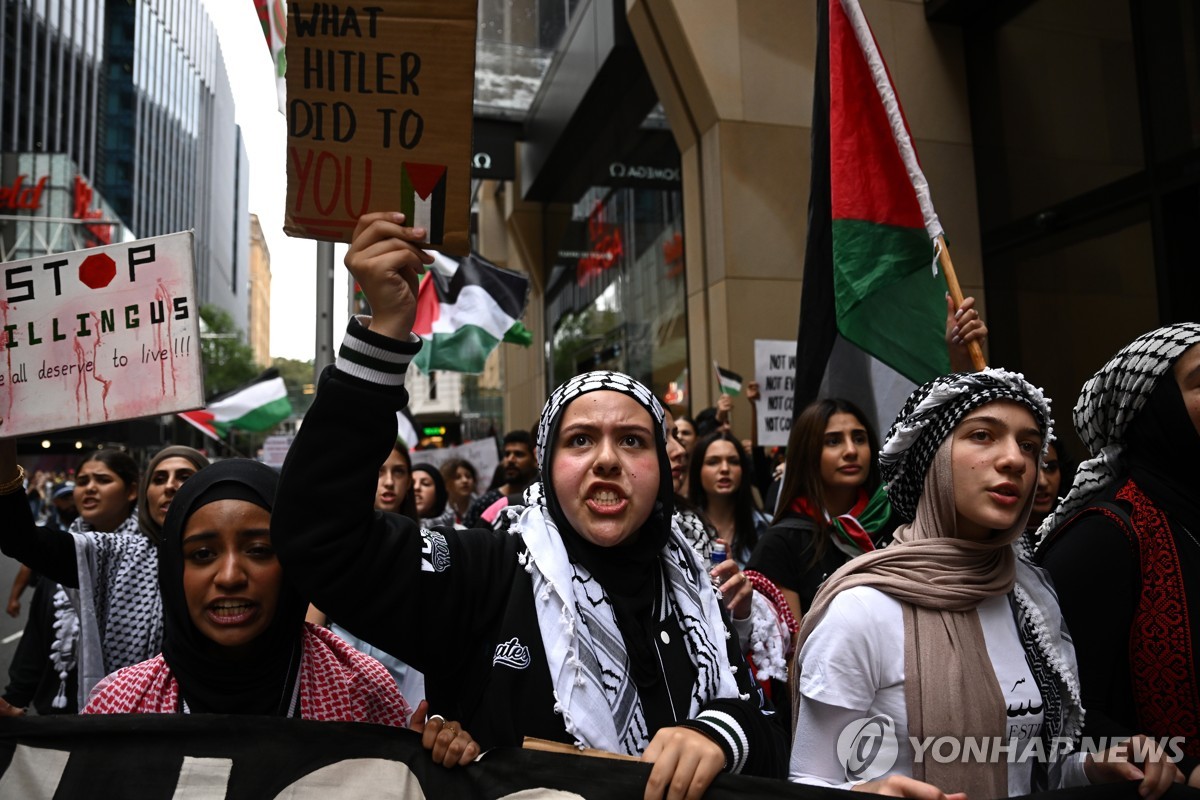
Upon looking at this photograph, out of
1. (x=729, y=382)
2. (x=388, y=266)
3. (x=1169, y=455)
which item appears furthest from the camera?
(x=729, y=382)

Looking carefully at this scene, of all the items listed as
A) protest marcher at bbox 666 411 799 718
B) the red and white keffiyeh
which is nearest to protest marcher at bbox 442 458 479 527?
protest marcher at bbox 666 411 799 718

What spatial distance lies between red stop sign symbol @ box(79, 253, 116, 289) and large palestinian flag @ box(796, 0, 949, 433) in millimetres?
2479

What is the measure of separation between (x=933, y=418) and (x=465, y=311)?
707cm

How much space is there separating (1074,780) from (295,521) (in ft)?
Result: 5.50

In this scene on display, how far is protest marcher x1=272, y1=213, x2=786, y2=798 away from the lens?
161 centimetres

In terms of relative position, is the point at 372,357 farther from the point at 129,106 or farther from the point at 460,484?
the point at 129,106

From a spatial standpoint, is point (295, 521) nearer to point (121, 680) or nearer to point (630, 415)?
point (630, 415)

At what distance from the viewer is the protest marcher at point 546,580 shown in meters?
1.61

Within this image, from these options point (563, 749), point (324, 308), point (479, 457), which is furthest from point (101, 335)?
point (479, 457)

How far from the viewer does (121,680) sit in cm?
224

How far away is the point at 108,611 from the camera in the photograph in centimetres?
350

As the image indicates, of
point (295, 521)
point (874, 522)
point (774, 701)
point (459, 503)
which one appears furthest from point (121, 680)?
point (459, 503)

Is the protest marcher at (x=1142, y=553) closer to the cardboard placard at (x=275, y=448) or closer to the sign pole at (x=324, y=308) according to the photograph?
the sign pole at (x=324, y=308)

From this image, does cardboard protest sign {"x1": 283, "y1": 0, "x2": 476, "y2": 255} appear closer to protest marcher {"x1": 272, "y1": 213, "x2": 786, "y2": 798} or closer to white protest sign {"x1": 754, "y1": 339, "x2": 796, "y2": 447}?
protest marcher {"x1": 272, "y1": 213, "x2": 786, "y2": 798}
